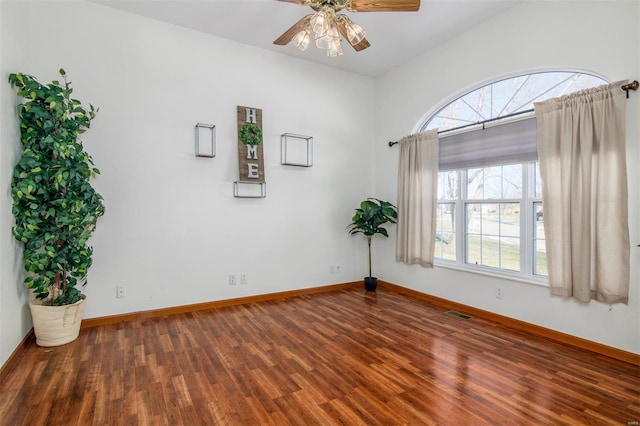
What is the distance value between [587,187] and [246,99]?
3.84 m

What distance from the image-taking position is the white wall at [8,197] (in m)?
2.43

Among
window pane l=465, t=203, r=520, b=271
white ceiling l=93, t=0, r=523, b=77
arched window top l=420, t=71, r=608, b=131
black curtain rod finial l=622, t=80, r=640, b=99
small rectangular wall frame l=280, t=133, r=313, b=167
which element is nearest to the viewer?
black curtain rod finial l=622, t=80, r=640, b=99

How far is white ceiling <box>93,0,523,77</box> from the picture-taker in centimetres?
342

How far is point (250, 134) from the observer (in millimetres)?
4164

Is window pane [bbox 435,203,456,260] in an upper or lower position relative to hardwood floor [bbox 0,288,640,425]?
upper

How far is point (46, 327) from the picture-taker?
280cm

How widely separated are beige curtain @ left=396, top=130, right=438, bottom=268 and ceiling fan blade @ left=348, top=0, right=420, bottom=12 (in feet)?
6.23

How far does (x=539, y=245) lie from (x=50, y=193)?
4649 mm

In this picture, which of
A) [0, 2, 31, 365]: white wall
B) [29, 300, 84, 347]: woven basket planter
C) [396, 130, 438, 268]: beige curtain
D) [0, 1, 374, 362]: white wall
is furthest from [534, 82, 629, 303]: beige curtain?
[0, 2, 31, 365]: white wall

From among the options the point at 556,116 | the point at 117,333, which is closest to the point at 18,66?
the point at 117,333

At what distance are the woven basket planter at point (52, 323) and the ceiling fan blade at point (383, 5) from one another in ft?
11.8

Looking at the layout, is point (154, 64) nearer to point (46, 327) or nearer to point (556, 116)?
point (46, 327)

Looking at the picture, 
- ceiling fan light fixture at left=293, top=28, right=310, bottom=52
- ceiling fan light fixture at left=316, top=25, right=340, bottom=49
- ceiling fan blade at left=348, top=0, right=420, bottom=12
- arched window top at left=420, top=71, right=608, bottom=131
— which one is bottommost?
arched window top at left=420, top=71, right=608, bottom=131

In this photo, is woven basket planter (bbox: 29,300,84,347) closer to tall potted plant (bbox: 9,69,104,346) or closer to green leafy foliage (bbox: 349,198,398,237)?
tall potted plant (bbox: 9,69,104,346)
